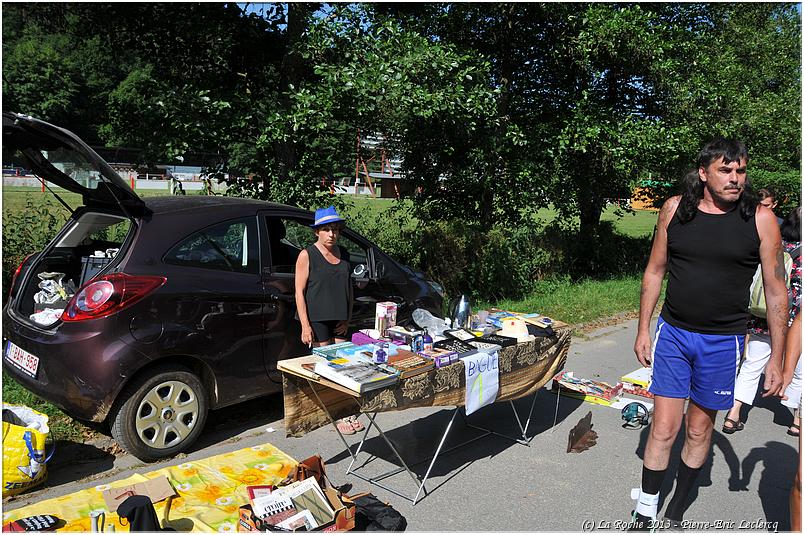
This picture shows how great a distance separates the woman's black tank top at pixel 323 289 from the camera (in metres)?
5.09

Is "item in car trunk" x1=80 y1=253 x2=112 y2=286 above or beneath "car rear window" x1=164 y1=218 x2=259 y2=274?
beneath

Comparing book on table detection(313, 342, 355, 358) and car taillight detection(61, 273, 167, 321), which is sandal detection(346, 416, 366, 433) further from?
car taillight detection(61, 273, 167, 321)

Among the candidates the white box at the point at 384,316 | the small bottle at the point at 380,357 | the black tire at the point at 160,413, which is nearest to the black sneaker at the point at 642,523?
the small bottle at the point at 380,357

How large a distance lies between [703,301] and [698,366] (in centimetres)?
38

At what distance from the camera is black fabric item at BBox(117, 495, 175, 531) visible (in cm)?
327

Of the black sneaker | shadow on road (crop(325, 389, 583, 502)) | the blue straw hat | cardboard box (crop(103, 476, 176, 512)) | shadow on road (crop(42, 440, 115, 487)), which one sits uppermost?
the blue straw hat

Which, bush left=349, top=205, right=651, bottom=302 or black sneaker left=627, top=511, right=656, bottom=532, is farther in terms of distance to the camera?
bush left=349, top=205, right=651, bottom=302

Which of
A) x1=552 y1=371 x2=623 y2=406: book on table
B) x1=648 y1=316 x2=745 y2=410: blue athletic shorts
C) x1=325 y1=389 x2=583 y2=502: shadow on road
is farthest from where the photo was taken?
x1=552 y1=371 x2=623 y2=406: book on table

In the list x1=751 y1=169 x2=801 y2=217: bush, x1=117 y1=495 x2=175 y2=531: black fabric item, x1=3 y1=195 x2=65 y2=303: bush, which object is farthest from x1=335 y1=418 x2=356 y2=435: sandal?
x1=751 y1=169 x2=801 y2=217: bush

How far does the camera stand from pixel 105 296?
14.4 ft

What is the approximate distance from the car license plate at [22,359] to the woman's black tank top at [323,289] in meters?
1.94

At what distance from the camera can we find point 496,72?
12000 millimetres

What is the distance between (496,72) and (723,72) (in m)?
4.71

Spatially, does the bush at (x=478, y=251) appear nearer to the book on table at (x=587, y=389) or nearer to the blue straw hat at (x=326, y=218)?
the book on table at (x=587, y=389)
